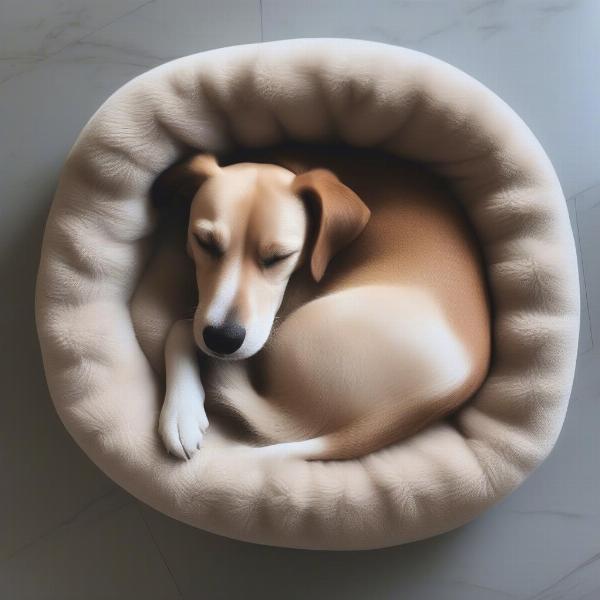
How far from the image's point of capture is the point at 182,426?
3.30 feet

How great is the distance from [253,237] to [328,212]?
11 centimetres

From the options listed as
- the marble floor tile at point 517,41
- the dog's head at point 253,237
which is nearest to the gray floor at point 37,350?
the marble floor tile at point 517,41

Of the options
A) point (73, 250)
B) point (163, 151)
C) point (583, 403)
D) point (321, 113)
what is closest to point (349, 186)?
point (321, 113)

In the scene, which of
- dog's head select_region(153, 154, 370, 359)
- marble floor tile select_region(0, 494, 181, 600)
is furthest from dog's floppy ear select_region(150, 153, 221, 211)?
marble floor tile select_region(0, 494, 181, 600)

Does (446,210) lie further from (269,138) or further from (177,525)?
(177,525)

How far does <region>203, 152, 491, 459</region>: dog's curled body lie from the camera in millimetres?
999

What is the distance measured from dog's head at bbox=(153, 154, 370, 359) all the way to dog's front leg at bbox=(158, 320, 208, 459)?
0.09 meters

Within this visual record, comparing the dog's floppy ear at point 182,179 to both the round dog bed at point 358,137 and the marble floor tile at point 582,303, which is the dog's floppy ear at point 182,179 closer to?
the round dog bed at point 358,137

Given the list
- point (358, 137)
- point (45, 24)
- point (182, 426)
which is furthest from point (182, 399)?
point (45, 24)

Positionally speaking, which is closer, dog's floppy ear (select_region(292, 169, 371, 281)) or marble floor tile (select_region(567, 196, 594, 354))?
dog's floppy ear (select_region(292, 169, 371, 281))

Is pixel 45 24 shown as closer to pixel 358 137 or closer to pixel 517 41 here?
pixel 358 137

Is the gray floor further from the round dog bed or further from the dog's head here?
the dog's head

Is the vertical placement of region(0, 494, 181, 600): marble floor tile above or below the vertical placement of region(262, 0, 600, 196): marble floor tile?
below

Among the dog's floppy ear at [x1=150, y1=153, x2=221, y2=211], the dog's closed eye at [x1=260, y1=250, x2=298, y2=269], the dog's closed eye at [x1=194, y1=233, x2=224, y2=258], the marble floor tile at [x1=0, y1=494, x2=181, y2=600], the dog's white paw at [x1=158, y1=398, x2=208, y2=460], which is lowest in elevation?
the marble floor tile at [x1=0, y1=494, x2=181, y2=600]
